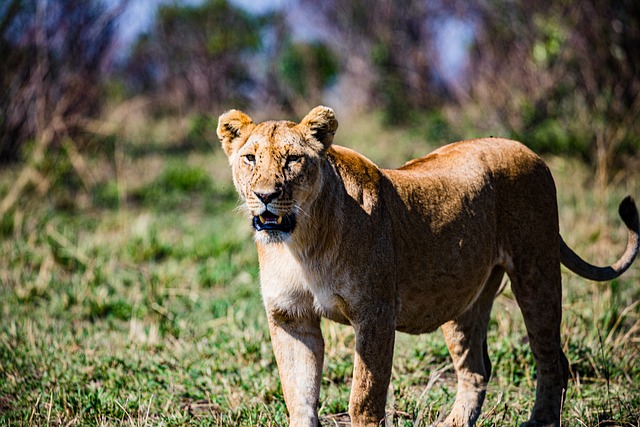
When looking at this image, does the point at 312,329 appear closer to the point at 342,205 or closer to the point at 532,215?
the point at 342,205

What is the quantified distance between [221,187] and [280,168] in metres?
7.22

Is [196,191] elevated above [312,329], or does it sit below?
above

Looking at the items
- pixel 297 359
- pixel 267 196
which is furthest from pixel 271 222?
pixel 297 359

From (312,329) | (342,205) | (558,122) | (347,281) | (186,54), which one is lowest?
(312,329)

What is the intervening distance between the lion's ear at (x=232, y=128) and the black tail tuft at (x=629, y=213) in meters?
1.86

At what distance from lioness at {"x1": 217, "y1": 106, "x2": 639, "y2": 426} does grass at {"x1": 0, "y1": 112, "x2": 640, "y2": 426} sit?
10.0 inches

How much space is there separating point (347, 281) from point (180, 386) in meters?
1.55

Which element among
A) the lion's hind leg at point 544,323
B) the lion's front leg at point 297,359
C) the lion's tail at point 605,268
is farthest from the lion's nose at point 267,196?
the lion's tail at point 605,268

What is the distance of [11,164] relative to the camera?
975 cm

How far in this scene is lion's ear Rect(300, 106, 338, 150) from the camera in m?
2.90

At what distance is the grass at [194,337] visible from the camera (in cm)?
365

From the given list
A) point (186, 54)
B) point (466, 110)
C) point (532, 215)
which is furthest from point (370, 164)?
point (186, 54)

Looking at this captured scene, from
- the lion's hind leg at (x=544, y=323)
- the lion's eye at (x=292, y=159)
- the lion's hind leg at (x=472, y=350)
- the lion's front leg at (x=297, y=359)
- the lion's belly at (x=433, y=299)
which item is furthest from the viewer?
the lion's hind leg at (x=472, y=350)

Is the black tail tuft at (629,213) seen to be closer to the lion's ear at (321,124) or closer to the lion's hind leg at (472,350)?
the lion's hind leg at (472,350)
